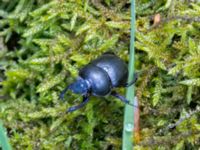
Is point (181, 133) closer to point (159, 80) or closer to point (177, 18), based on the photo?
point (159, 80)

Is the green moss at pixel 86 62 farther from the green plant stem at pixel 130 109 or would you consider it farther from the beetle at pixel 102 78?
the green plant stem at pixel 130 109

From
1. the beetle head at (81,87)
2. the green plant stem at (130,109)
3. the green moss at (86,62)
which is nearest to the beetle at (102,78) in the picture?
the beetle head at (81,87)

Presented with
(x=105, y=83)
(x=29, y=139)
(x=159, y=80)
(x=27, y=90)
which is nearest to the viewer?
(x=105, y=83)

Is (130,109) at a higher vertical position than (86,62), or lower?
lower

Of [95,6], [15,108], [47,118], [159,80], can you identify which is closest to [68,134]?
[47,118]

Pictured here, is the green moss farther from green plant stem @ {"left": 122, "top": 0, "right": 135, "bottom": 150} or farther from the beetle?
green plant stem @ {"left": 122, "top": 0, "right": 135, "bottom": 150}

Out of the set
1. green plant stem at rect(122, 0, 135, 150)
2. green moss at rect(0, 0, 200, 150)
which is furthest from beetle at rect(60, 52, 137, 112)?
green plant stem at rect(122, 0, 135, 150)

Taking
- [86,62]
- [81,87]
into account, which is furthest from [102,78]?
[86,62]

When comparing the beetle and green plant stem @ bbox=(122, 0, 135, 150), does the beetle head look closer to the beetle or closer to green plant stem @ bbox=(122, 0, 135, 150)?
the beetle

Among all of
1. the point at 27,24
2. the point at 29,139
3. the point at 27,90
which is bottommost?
the point at 29,139

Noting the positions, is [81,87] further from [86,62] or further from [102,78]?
[86,62]

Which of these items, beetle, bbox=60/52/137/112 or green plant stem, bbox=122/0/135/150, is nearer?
green plant stem, bbox=122/0/135/150
